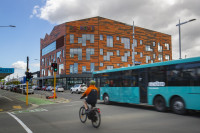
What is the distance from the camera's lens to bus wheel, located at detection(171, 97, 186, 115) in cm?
991

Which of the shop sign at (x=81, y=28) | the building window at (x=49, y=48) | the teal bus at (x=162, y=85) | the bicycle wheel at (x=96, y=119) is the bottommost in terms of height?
the bicycle wheel at (x=96, y=119)

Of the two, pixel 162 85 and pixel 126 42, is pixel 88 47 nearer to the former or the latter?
pixel 126 42

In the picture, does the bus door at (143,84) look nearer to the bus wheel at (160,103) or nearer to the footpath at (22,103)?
the bus wheel at (160,103)

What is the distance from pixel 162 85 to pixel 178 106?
57.4 inches

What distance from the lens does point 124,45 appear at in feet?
202

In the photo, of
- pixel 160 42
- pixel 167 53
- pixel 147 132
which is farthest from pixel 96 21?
pixel 147 132

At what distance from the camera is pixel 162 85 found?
1116 centimetres

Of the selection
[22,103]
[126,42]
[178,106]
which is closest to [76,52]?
[126,42]

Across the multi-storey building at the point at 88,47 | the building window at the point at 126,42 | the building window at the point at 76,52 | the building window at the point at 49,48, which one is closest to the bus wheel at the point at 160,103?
the multi-storey building at the point at 88,47

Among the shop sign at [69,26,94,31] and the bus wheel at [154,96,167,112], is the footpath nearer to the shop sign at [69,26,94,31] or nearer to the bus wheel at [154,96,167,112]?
the bus wheel at [154,96,167,112]

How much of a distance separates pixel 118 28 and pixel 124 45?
5.46 m

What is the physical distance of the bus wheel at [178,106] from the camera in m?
9.91

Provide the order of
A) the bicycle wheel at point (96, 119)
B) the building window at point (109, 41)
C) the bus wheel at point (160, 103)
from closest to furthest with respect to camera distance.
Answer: the bicycle wheel at point (96, 119) → the bus wheel at point (160, 103) → the building window at point (109, 41)

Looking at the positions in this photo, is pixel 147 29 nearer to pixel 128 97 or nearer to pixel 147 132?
pixel 128 97
